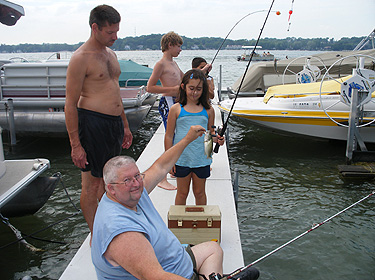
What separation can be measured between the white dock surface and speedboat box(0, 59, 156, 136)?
8.87ft

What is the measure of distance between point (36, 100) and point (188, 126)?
6268 millimetres

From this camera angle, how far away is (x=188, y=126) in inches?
150

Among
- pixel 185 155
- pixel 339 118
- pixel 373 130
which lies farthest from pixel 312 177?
pixel 185 155

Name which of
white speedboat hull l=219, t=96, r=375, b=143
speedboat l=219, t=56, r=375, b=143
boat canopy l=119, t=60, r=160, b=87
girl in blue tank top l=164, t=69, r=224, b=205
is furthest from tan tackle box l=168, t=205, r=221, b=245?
boat canopy l=119, t=60, r=160, b=87

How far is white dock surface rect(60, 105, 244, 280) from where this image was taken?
10.3 feet

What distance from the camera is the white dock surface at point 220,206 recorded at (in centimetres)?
313

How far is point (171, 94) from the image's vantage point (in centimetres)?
500

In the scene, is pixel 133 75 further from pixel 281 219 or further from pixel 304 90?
pixel 281 219

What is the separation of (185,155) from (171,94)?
1.52 meters

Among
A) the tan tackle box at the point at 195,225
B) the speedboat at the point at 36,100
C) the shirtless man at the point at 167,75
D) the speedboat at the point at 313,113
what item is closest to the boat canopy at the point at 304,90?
the speedboat at the point at 313,113

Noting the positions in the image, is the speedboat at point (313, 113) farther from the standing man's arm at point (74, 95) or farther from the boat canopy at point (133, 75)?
the standing man's arm at point (74, 95)

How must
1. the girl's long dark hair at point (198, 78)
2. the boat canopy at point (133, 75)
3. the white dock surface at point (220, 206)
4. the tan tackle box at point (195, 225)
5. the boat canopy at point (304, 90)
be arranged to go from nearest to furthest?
the white dock surface at point (220, 206) → the tan tackle box at point (195, 225) → the girl's long dark hair at point (198, 78) → the boat canopy at point (304, 90) → the boat canopy at point (133, 75)

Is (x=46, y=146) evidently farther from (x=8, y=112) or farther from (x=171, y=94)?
(x=171, y=94)

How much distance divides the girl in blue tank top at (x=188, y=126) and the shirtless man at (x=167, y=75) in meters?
1.15
